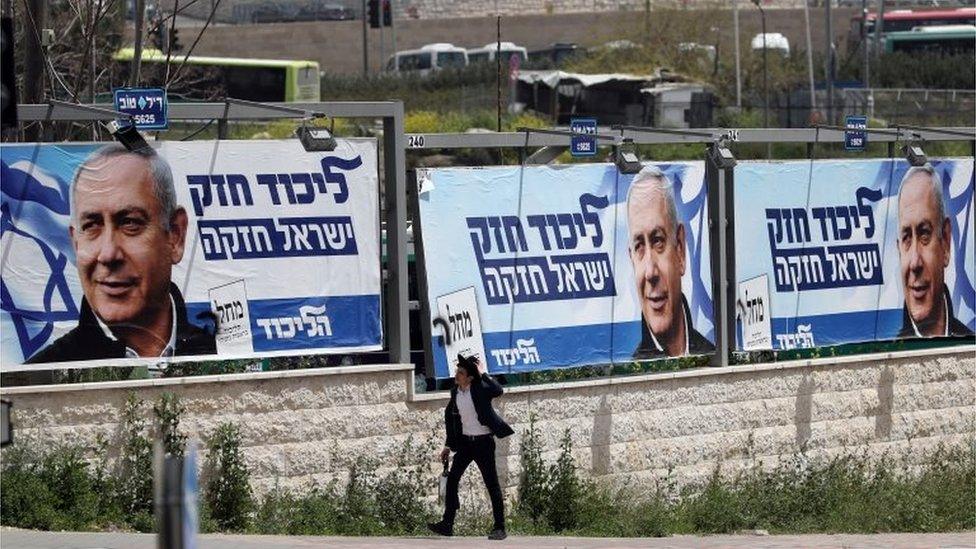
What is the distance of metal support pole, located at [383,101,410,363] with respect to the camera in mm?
14719

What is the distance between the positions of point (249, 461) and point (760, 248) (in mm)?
6416

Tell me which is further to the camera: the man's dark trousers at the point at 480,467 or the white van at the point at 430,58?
the white van at the point at 430,58

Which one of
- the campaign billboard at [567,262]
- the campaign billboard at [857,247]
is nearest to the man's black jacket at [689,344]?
the campaign billboard at [567,262]

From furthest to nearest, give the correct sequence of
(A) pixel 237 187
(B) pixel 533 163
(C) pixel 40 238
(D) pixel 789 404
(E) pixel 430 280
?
(D) pixel 789 404
(B) pixel 533 163
(E) pixel 430 280
(A) pixel 237 187
(C) pixel 40 238

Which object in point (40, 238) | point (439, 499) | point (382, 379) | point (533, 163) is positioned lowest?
point (439, 499)

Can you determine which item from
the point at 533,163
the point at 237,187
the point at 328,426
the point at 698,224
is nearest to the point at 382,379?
the point at 328,426

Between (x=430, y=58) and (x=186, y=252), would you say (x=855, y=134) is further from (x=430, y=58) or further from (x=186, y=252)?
(x=430, y=58)

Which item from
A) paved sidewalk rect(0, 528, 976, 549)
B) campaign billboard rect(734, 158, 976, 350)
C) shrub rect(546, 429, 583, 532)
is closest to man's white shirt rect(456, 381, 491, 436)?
paved sidewalk rect(0, 528, 976, 549)

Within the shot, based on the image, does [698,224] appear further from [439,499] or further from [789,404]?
[439,499]

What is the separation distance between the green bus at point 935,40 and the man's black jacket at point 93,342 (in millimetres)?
55259

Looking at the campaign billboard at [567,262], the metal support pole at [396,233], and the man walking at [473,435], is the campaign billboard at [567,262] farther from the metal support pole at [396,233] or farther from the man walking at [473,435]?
the man walking at [473,435]

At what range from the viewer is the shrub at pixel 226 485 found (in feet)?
44.4

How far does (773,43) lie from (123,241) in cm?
5804

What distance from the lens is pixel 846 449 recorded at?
1825 centimetres
